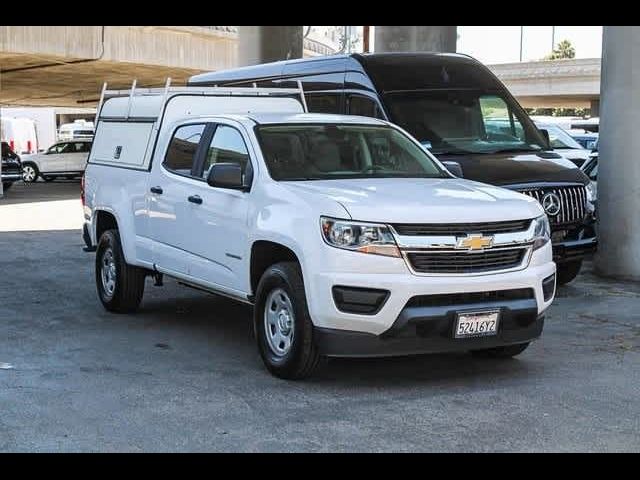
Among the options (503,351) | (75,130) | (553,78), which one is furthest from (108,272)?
(75,130)

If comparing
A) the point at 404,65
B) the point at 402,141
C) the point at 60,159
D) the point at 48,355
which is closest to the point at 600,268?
the point at 404,65

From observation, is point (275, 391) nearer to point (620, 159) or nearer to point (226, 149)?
point (226, 149)

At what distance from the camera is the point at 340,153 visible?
809 centimetres

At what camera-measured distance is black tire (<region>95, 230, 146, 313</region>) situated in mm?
9656

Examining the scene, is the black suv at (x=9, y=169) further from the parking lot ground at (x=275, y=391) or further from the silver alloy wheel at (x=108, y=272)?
the parking lot ground at (x=275, y=391)

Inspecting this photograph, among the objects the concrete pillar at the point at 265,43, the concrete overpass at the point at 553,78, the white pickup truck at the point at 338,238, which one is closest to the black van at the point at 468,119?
the white pickup truck at the point at 338,238

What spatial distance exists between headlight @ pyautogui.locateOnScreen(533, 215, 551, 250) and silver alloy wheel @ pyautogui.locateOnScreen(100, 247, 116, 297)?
420 cm

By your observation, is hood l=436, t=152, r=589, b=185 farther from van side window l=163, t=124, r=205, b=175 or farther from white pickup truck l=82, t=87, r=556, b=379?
van side window l=163, t=124, r=205, b=175

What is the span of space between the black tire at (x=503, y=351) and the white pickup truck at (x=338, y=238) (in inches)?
0.6

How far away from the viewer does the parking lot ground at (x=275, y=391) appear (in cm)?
581

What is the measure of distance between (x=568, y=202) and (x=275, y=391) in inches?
199

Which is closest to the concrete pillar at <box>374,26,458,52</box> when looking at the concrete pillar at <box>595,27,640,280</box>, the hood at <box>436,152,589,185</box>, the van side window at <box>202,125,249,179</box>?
the concrete pillar at <box>595,27,640,280</box>

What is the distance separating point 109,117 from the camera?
1066cm

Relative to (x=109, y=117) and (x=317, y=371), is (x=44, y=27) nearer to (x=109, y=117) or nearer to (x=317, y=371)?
(x=109, y=117)
